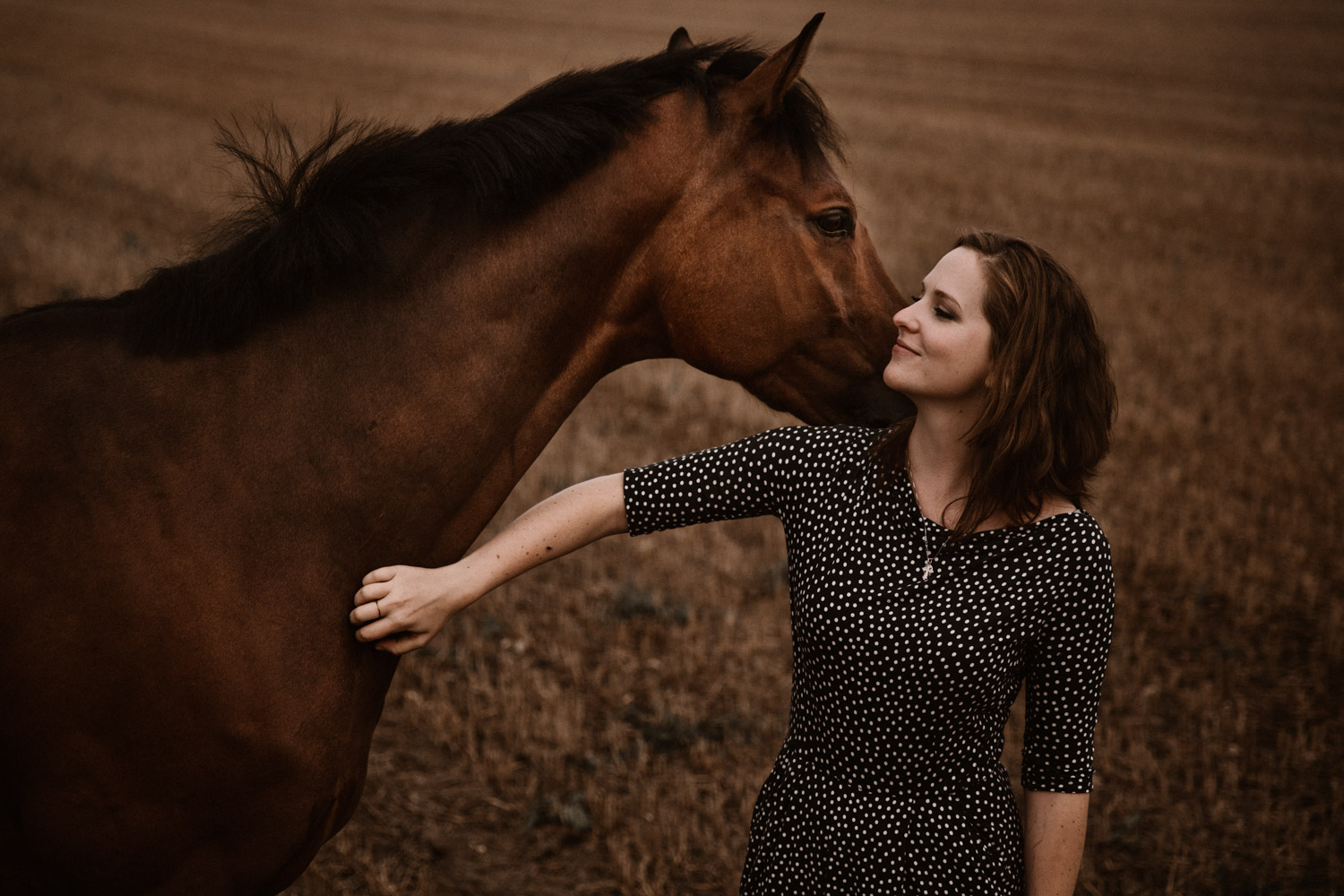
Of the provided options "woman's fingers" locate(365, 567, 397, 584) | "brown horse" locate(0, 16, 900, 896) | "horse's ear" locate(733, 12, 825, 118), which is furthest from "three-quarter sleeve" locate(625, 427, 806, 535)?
"horse's ear" locate(733, 12, 825, 118)

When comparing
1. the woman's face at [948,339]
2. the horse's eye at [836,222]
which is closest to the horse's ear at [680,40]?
the horse's eye at [836,222]

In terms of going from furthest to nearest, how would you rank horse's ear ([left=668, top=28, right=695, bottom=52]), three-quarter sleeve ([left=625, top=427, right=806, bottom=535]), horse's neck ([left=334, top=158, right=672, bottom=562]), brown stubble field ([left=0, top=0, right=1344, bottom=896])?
brown stubble field ([left=0, top=0, right=1344, bottom=896]) → horse's ear ([left=668, top=28, right=695, bottom=52]) → three-quarter sleeve ([left=625, top=427, right=806, bottom=535]) → horse's neck ([left=334, top=158, right=672, bottom=562])

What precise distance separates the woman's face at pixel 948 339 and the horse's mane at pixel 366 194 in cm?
69

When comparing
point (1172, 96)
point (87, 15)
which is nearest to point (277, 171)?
point (1172, 96)

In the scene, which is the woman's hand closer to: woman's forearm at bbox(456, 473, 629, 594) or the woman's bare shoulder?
woman's forearm at bbox(456, 473, 629, 594)

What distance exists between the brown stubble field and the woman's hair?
1316 millimetres

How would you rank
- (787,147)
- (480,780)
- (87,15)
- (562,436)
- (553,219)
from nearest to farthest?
(553,219) < (787,147) < (480,780) < (562,436) < (87,15)

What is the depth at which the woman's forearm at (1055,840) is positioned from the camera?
2041 mm

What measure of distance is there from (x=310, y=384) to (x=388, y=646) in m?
0.59

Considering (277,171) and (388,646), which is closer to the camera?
(388,646)

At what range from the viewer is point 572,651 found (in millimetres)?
4801

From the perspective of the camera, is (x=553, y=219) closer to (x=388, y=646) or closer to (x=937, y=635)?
(x=388, y=646)

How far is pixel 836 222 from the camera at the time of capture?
2453mm

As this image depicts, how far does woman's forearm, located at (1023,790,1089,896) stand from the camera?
2041 mm
